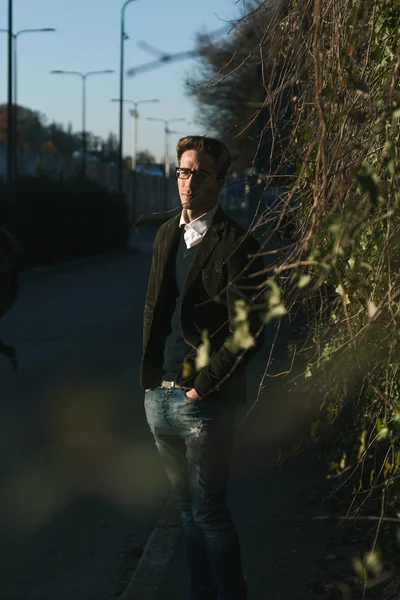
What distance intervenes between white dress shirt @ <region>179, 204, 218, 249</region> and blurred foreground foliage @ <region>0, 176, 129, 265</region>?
70.2 feet

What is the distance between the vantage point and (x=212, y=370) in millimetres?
3977

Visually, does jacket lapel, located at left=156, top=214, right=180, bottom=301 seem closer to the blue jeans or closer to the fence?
the blue jeans

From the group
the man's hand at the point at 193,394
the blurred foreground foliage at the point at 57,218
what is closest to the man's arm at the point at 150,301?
the man's hand at the point at 193,394

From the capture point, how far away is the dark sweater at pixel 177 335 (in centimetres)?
415

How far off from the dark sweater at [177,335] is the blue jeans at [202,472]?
0.08 metres

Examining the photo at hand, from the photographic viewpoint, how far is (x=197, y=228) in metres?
4.20

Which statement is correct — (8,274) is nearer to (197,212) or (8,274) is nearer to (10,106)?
(197,212)

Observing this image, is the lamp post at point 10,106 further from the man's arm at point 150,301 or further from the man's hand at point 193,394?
the man's hand at point 193,394

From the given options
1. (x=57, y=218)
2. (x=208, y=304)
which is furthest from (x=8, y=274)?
(x=57, y=218)

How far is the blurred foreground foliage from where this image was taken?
100 ft

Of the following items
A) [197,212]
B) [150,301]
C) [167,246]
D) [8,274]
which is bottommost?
[8,274]

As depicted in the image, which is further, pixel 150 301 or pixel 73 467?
pixel 73 467

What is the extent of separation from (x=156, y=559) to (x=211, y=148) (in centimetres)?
224

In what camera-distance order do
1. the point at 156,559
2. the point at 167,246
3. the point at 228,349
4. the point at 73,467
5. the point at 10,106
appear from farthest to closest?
the point at 10,106 < the point at 73,467 < the point at 156,559 < the point at 167,246 < the point at 228,349
